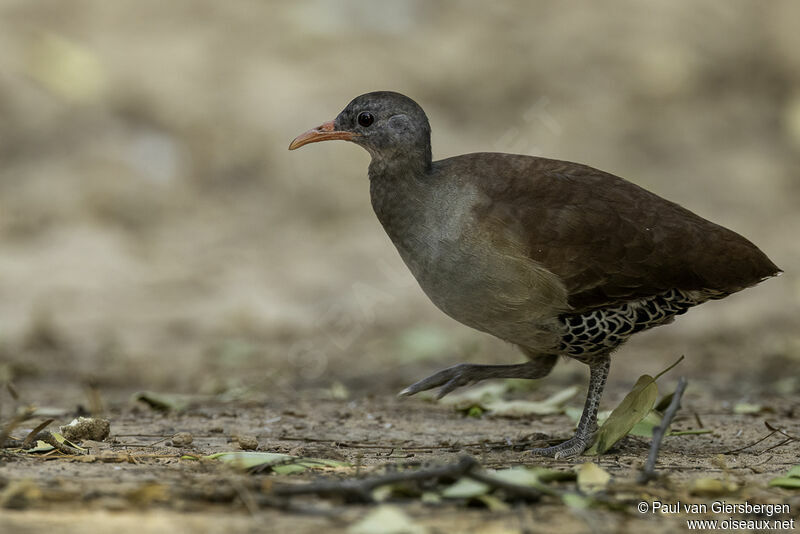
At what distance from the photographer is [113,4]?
462 inches

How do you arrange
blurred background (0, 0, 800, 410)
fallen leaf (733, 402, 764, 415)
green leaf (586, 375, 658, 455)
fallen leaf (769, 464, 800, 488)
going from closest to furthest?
fallen leaf (769, 464, 800, 488) < green leaf (586, 375, 658, 455) < fallen leaf (733, 402, 764, 415) < blurred background (0, 0, 800, 410)

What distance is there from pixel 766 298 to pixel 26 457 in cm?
775

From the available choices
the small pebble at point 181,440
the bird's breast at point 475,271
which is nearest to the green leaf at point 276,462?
the small pebble at point 181,440

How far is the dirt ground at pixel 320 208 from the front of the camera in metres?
4.94

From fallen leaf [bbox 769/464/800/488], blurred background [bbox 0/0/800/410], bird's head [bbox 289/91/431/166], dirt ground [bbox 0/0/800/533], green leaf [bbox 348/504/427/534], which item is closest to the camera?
green leaf [bbox 348/504/427/534]

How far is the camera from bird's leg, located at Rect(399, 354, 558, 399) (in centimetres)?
465

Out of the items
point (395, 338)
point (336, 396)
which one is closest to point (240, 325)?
point (395, 338)

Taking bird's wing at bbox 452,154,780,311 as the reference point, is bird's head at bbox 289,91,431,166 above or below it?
above

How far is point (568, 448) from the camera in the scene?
4246mm

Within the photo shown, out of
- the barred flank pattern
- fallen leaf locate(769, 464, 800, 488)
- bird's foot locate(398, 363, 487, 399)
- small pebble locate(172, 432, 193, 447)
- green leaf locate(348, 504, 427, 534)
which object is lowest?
green leaf locate(348, 504, 427, 534)

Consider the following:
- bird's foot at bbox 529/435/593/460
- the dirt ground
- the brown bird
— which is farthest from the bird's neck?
bird's foot at bbox 529/435/593/460

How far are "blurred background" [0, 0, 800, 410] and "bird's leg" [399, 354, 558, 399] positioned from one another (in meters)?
2.26

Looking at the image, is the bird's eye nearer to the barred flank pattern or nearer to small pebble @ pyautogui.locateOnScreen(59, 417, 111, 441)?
the barred flank pattern

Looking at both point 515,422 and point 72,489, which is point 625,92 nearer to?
point 515,422
